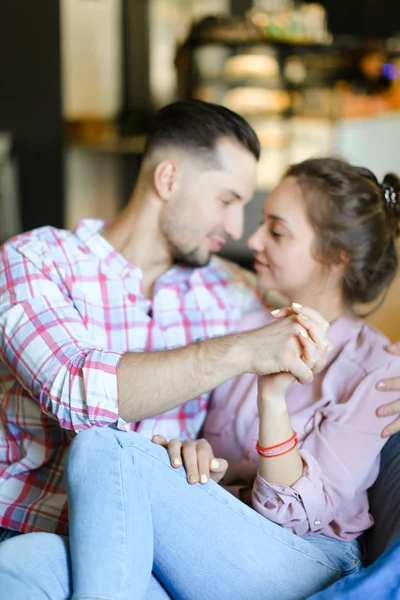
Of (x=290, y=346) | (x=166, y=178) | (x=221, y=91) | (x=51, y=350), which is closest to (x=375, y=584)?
(x=290, y=346)

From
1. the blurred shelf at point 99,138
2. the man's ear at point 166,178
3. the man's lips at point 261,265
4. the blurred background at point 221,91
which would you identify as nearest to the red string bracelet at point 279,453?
the man's lips at point 261,265

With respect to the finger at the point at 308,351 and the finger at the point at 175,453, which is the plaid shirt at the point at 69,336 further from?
the finger at the point at 308,351

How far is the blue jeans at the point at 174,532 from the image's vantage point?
123cm

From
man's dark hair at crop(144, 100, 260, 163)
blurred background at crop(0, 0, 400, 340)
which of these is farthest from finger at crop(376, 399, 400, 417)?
blurred background at crop(0, 0, 400, 340)

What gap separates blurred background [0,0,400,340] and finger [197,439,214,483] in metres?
2.83

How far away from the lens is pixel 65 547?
129 centimetres

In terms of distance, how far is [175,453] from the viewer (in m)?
1.36

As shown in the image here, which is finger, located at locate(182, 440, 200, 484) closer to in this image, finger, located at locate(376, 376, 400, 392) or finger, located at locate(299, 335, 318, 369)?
finger, located at locate(299, 335, 318, 369)

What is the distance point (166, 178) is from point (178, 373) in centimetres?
61

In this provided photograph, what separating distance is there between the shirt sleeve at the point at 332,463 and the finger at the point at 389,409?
0.04ft

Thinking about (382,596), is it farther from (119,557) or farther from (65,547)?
(65,547)

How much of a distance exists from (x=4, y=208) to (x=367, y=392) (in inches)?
→ 135

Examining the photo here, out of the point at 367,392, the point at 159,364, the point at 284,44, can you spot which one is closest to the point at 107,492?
the point at 159,364

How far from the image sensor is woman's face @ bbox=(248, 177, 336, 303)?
1.66 meters
